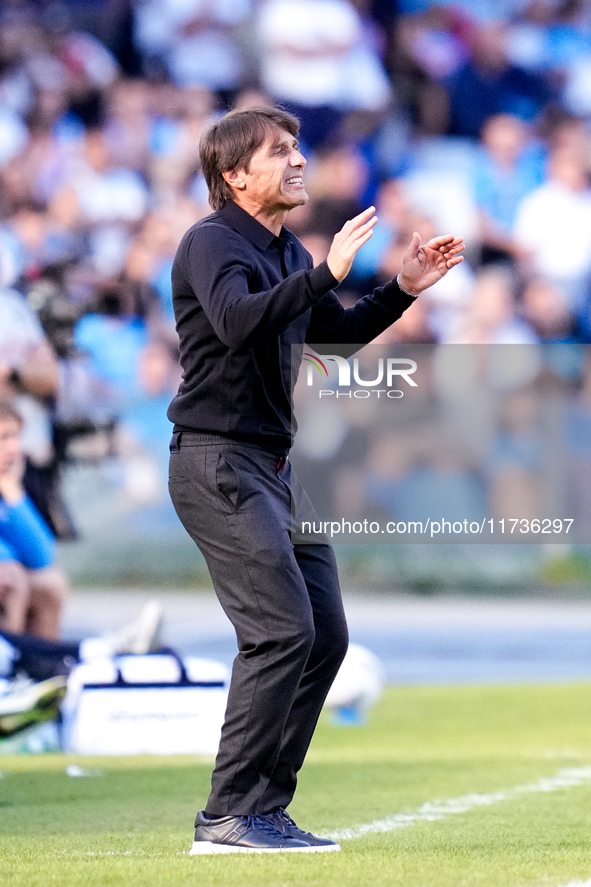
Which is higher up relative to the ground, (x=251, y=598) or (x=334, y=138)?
(x=334, y=138)

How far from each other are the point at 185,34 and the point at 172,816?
7.37 metres

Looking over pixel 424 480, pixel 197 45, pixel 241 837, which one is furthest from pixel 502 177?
pixel 241 837

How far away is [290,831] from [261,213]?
1545mm

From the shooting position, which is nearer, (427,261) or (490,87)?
(427,261)

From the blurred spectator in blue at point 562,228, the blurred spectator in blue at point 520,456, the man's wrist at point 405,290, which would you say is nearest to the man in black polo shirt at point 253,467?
the man's wrist at point 405,290

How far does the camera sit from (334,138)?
988 cm

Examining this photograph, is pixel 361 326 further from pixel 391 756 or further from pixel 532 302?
pixel 532 302

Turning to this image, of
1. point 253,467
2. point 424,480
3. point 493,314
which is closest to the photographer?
point 253,467

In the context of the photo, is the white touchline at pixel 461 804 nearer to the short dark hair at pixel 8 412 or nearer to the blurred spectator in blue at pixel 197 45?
the short dark hair at pixel 8 412

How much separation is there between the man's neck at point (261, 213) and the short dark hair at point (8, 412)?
3160 millimetres

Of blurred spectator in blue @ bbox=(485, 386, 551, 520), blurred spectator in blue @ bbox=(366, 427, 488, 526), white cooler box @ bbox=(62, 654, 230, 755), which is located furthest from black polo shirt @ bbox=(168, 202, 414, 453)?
blurred spectator in blue @ bbox=(485, 386, 551, 520)

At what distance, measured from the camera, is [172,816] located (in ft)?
13.9

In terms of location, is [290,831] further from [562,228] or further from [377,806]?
[562,228]

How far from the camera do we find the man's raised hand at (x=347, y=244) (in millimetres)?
2928
